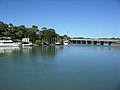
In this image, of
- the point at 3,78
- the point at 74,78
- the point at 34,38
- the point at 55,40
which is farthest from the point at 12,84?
the point at 55,40

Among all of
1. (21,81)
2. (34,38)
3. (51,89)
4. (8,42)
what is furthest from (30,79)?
(34,38)

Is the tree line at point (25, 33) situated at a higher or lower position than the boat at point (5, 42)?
higher

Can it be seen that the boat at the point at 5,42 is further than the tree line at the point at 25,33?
No

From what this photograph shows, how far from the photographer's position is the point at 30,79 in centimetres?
1116

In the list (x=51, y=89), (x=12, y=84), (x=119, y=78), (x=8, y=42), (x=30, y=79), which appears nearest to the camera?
(x=51, y=89)

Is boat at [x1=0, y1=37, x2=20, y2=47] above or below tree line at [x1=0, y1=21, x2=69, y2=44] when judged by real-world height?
below

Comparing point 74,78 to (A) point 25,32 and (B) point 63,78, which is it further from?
(A) point 25,32

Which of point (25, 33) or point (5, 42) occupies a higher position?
point (25, 33)

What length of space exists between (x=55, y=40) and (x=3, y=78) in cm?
5668

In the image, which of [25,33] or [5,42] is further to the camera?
[25,33]

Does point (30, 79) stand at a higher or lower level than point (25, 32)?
lower

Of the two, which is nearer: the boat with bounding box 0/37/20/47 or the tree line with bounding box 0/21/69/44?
the boat with bounding box 0/37/20/47

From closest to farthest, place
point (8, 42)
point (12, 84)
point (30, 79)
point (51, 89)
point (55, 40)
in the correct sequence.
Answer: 1. point (51, 89)
2. point (12, 84)
3. point (30, 79)
4. point (8, 42)
5. point (55, 40)

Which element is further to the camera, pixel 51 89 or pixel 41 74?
pixel 41 74
